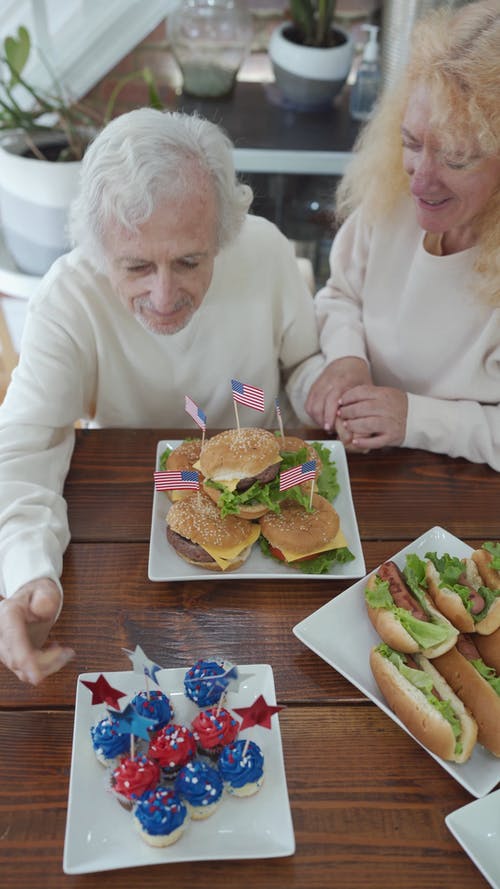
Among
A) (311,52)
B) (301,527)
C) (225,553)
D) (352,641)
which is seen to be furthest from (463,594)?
(311,52)

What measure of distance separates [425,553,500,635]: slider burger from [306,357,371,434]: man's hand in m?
0.49

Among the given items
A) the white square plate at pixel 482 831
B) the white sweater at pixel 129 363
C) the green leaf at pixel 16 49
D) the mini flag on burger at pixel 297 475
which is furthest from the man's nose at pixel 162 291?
the green leaf at pixel 16 49

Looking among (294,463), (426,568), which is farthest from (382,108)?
(426,568)

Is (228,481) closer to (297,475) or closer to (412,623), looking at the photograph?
(297,475)

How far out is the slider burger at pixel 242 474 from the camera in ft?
4.66

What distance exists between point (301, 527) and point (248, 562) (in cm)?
12

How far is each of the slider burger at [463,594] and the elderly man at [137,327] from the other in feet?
2.02

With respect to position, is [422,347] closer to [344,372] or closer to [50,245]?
[344,372]

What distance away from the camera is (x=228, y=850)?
102 centimetres

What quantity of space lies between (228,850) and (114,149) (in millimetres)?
1166

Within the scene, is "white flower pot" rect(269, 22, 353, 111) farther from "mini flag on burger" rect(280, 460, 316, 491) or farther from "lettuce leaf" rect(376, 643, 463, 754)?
"lettuce leaf" rect(376, 643, 463, 754)

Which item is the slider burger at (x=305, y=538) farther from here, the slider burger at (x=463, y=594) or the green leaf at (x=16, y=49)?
the green leaf at (x=16, y=49)

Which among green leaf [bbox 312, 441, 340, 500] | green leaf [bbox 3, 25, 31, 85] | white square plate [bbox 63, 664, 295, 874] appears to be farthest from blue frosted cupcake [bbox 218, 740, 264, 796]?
green leaf [bbox 3, 25, 31, 85]

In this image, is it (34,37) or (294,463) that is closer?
(294,463)
